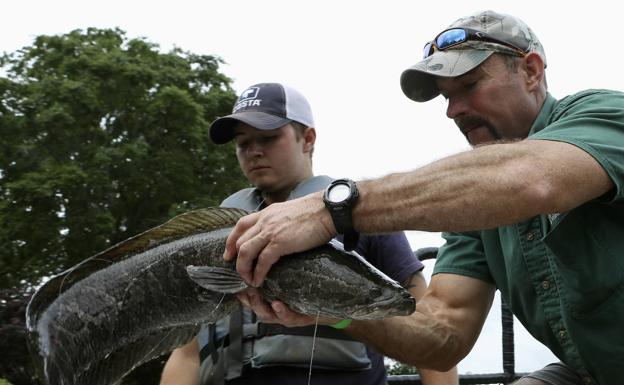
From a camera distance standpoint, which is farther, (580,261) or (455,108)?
(455,108)

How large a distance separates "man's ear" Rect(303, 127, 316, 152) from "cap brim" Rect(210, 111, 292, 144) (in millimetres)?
210

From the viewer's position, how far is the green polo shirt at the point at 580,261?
8.64 feet

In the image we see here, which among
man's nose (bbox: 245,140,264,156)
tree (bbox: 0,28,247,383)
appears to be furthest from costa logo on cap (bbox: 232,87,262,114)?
tree (bbox: 0,28,247,383)

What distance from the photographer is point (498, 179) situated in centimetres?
242

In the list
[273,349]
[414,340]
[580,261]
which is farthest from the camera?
[273,349]

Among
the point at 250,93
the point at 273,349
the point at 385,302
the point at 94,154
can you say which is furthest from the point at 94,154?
the point at 385,302

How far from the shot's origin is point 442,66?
3463 millimetres

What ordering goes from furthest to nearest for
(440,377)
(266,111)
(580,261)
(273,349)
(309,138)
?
(309,138) → (266,111) → (440,377) → (273,349) → (580,261)

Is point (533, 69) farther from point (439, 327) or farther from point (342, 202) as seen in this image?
point (342, 202)

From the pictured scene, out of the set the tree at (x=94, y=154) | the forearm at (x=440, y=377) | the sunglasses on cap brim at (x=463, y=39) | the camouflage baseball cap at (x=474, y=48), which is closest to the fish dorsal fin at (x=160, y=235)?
the camouflage baseball cap at (x=474, y=48)

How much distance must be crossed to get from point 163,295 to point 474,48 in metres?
1.84

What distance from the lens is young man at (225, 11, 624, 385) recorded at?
8.07ft

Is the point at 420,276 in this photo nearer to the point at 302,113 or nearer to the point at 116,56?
the point at 302,113

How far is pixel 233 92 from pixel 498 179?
23.4 m
